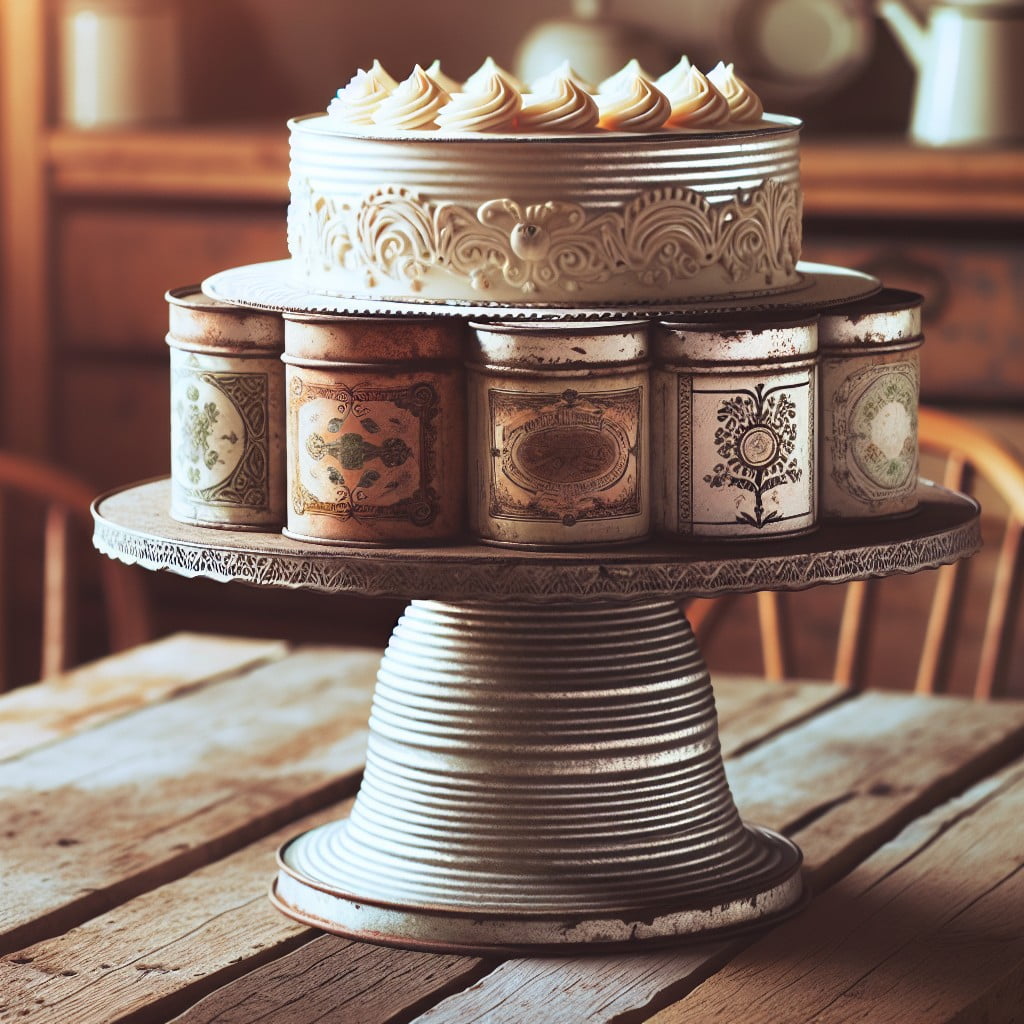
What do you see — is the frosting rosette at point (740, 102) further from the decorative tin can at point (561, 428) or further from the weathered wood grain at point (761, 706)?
the weathered wood grain at point (761, 706)

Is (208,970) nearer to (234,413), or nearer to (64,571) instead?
(234,413)

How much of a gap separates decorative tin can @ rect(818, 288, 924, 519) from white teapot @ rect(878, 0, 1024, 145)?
139cm

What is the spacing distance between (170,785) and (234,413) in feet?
1.47

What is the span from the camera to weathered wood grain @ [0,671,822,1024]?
1184 millimetres

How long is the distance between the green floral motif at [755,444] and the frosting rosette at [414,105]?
0.27m

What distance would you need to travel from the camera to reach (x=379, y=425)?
3.99 feet

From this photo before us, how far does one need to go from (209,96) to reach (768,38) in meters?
0.89

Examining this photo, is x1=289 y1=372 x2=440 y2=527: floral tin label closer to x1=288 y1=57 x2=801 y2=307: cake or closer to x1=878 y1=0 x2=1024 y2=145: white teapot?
x1=288 y1=57 x2=801 y2=307: cake

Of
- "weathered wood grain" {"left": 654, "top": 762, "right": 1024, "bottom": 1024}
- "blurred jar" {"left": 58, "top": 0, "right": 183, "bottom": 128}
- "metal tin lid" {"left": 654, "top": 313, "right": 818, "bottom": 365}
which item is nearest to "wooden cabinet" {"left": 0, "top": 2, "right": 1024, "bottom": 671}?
"blurred jar" {"left": 58, "top": 0, "right": 183, "bottom": 128}

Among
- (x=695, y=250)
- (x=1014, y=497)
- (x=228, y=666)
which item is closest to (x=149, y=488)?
(x=695, y=250)

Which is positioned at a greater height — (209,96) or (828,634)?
(209,96)

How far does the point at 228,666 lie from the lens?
78.3 inches

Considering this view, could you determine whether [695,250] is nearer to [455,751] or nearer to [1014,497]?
[455,751]

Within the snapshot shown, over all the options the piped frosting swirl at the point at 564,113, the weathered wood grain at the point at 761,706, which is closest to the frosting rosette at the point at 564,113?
the piped frosting swirl at the point at 564,113
